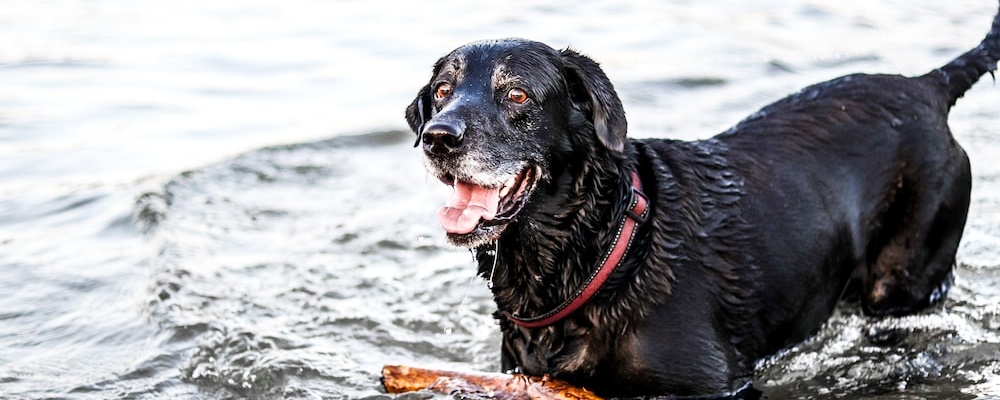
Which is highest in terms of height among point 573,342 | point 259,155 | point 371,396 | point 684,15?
point 684,15

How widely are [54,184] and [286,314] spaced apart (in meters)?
2.83

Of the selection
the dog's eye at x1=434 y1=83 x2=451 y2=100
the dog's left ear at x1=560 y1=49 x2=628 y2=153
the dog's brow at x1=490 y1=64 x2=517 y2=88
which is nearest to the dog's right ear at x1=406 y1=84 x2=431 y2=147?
the dog's eye at x1=434 y1=83 x2=451 y2=100

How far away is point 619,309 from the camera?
457cm

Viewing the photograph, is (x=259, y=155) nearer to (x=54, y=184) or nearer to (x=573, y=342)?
(x=54, y=184)

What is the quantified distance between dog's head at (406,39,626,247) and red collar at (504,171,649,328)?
0.24m

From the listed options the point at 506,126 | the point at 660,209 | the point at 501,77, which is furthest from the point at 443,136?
the point at 660,209

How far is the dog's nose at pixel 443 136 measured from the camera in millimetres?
4160

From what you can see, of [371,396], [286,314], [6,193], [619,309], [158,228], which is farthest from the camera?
[6,193]

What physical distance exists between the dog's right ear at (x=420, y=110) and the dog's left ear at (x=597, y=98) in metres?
0.62

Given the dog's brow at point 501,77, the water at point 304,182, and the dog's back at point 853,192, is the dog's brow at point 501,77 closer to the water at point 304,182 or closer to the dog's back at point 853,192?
the dog's back at point 853,192

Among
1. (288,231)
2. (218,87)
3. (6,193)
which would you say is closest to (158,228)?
(288,231)

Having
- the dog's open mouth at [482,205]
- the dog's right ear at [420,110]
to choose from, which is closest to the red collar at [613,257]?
the dog's open mouth at [482,205]

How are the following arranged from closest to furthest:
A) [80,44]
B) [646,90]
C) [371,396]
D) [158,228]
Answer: [371,396]
[158,228]
[646,90]
[80,44]

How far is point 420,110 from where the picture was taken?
16.3 feet
